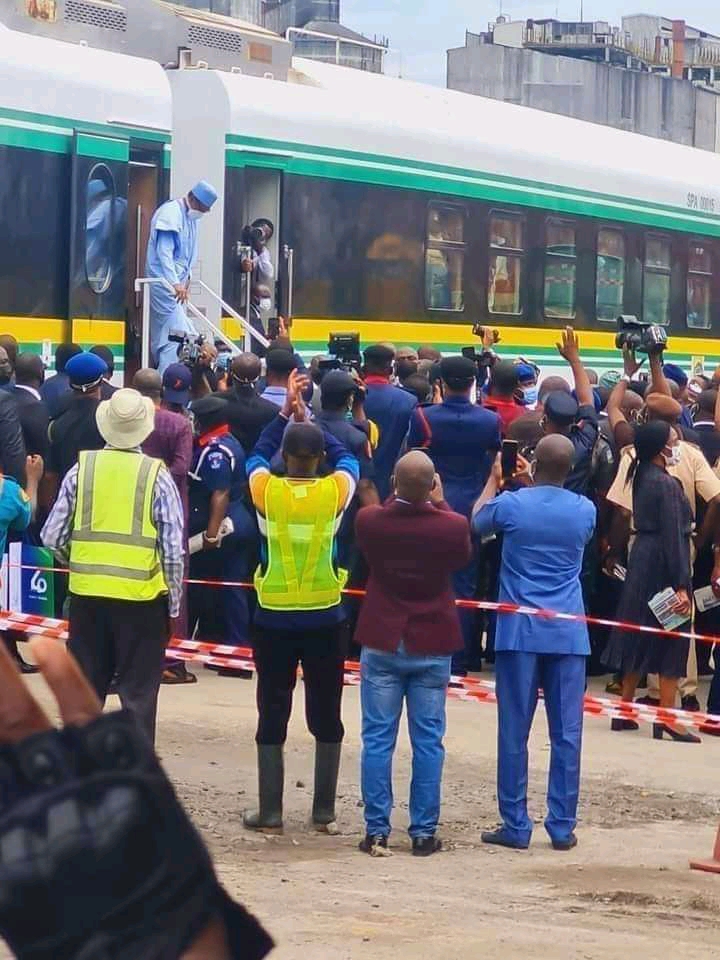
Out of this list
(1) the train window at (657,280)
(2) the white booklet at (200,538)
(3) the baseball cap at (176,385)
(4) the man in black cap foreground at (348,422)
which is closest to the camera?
(4) the man in black cap foreground at (348,422)

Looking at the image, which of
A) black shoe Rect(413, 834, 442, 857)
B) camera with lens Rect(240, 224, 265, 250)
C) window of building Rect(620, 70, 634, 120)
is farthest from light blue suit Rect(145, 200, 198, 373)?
window of building Rect(620, 70, 634, 120)

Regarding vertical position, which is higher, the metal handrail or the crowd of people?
the metal handrail

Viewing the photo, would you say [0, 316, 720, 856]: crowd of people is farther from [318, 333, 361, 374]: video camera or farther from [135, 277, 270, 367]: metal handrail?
[135, 277, 270, 367]: metal handrail

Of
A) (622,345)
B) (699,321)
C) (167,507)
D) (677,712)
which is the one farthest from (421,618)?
(699,321)

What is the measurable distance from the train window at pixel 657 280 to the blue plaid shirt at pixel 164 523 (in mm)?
15099

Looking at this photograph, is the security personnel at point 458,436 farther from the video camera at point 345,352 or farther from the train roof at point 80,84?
the train roof at point 80,84

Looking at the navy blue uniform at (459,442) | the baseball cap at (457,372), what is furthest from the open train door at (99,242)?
the baseball cap at (457,372)

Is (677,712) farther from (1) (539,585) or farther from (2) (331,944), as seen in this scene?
(2) (331,944)

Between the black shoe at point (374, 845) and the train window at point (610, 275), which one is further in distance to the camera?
the train window at point (610, 275)

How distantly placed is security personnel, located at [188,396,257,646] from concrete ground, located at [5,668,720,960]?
33.5 inches

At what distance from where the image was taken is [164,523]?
8.70 m

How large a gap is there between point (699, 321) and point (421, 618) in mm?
16841

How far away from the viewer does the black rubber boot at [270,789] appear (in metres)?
8.64

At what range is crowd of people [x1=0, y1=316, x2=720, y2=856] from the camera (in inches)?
328
